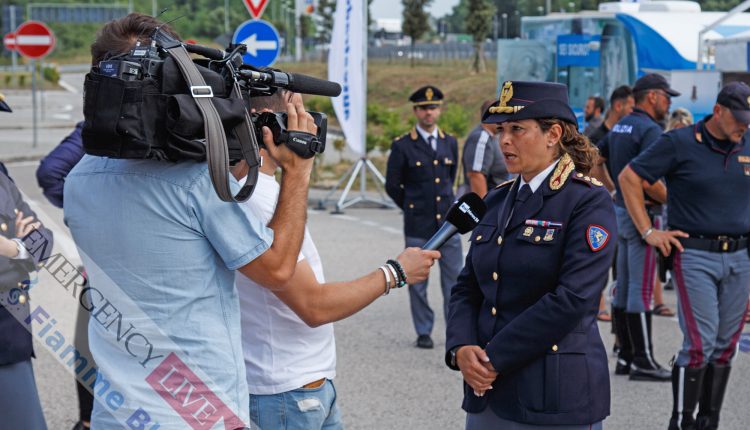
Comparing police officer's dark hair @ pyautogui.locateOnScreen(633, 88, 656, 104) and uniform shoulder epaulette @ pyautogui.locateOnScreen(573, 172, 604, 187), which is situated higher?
police officer's dark hair @ pyautogui.locateOnScreen(633, 88, 656, 104)

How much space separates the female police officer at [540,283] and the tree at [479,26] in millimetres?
49577

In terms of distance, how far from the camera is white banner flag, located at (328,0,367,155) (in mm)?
15641

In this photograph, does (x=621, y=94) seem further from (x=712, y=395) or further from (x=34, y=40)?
(x=34, y=40)

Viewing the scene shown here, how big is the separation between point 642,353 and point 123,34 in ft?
17.7

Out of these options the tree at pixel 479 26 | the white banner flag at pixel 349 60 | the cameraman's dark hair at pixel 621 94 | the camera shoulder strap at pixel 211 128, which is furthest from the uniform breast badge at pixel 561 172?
the tree at pixel 479 26

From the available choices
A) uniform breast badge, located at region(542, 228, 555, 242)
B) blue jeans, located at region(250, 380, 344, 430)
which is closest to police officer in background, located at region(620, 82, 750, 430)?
uniform breast badge, located at region(542, 228, 555, 242)

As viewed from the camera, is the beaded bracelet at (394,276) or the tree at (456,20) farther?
the tree at (456,20)

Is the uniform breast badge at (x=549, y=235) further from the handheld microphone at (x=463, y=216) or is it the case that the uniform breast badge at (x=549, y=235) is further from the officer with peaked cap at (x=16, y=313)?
the officer with peaked cap at (x=16, y=313)

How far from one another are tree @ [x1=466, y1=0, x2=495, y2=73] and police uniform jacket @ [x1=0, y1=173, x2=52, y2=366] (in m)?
49.4

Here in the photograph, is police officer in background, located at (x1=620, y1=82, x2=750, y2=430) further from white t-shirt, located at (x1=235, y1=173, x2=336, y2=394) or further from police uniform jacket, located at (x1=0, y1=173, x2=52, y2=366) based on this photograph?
police uniform jacket, located at (x1=0, y1=173, x2=52, y2=366)

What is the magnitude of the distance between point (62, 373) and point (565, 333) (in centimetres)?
478

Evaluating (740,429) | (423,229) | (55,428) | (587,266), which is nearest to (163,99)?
(587,266)

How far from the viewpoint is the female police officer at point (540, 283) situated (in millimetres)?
3566

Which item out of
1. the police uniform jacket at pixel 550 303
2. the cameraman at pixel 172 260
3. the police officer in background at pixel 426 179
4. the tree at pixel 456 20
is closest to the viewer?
the cameraman at pixel 172 260
